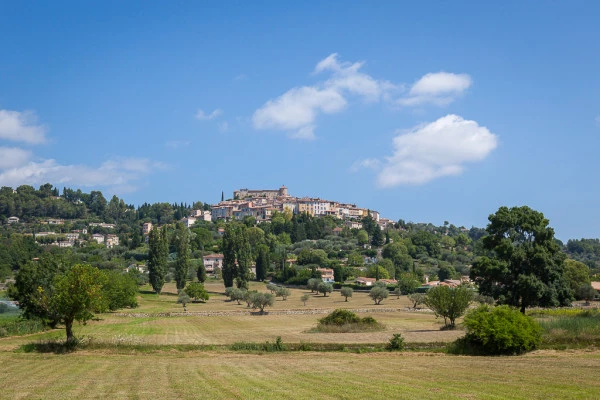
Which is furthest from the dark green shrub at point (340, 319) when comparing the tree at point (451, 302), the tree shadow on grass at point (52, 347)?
the tree shadow on grass at point (52, 347)

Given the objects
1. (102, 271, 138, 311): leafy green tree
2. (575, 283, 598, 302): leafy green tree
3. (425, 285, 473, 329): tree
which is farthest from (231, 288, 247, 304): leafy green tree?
(575, 283, 598, 302): leafy green tree

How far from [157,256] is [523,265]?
60471 millimetres

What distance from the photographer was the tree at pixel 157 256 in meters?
92.4

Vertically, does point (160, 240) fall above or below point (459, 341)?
above

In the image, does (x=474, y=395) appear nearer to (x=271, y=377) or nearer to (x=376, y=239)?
(x=271, y=377)

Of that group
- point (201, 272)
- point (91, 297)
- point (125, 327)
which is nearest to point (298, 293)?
point (201, 272)

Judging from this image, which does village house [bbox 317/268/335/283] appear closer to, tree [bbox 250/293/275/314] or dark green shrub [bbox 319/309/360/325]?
tree [bbox 250/293/275/314]

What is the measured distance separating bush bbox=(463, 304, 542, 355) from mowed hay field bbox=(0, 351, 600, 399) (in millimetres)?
1093

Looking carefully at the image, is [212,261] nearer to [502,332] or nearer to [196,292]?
[196,292]

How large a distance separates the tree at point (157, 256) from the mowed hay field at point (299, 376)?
6184cm

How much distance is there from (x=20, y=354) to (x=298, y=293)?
8117 centimetres

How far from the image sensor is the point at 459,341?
32844 millimetres

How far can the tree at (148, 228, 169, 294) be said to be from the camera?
92375mm

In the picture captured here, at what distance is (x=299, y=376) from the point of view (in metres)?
22.2
